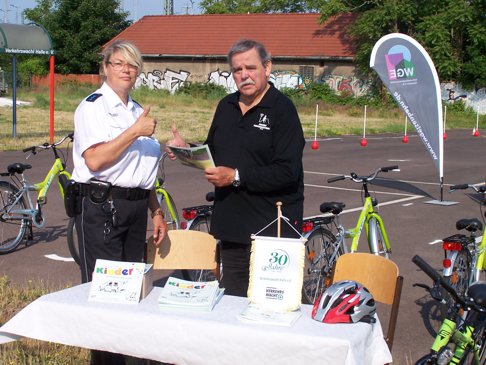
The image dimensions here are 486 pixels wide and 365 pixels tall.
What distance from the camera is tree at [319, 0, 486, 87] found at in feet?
148

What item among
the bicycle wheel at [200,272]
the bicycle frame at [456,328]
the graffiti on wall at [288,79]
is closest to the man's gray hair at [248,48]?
the bicycle frame at [456,328]

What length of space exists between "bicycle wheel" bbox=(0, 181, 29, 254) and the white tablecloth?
5.49 m

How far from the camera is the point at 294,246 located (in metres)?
3.62

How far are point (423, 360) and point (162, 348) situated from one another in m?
1.34

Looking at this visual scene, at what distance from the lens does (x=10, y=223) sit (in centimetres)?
934

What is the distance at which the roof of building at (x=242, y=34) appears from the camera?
173 ft

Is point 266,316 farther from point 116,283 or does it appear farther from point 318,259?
point 318,259

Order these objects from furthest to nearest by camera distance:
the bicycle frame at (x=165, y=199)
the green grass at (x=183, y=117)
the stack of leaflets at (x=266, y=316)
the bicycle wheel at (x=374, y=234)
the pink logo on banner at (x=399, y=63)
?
the green grass at (x=183, y=117), the pink logo on banner at (x=399, y=63), the bicycle frame at (x=165, y=199), the bicycle wheel at (x=374, y=234), the stack of leaflets at (x=266, y=316)

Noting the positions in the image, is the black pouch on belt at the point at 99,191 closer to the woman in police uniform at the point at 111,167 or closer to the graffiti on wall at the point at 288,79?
the woman in police uniform at the point at 111,167

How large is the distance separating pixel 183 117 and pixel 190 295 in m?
30.9

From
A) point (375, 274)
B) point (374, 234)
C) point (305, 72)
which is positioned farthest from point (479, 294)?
point (305, 72)

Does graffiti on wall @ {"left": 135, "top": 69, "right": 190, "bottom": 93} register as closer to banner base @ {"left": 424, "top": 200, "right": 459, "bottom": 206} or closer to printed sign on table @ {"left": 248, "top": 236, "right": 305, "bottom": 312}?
banner base @ {"left": 424, "top": 200, "right": 459, "bottom": 206}

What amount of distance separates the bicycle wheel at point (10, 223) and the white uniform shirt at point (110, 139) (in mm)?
4879

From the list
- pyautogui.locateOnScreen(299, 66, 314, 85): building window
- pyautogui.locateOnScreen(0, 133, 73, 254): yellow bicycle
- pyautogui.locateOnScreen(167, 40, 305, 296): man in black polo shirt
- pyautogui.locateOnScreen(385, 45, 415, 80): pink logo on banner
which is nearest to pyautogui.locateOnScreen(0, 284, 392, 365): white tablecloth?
pyautogui.locateOnScreen(167, 40, 305, 296): man in black polo shirt
